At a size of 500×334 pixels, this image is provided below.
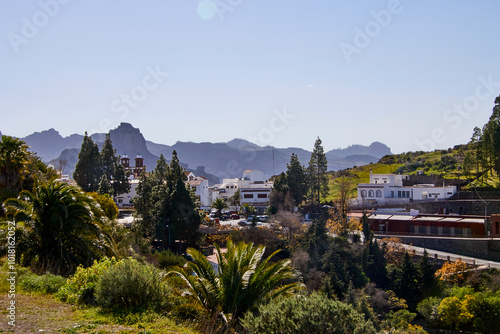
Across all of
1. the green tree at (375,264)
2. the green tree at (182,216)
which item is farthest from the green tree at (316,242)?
the green tree at (182,216)

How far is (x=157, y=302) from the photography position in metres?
7.34

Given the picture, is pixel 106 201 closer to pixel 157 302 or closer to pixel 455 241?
pixel 157 302

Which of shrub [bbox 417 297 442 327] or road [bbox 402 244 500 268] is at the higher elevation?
road [bbox 402 244 500 268]

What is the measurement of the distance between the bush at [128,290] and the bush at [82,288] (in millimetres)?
355

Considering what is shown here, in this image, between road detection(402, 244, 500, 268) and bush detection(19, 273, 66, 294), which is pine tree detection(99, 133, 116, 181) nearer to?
road detection(402, 244, 500, 268)

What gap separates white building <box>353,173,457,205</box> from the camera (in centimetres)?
4712

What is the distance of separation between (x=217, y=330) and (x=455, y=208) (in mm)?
42054

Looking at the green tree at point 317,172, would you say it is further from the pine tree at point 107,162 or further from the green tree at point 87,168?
the green tree at point 87,168

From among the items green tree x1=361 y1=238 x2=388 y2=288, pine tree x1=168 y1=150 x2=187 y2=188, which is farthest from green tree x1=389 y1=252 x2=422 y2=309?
pine tree x1=168 y1=150 x2=187 y2=188

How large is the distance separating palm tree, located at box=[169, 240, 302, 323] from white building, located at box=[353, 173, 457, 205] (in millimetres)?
41373

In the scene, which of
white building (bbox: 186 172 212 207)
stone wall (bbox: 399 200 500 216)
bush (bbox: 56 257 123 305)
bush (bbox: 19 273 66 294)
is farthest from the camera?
white building (bbox: 186 172 212 207)

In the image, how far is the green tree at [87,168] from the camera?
1556 inches

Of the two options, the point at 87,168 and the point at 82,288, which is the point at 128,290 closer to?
the point at 82,288

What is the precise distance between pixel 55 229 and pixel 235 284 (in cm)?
506
